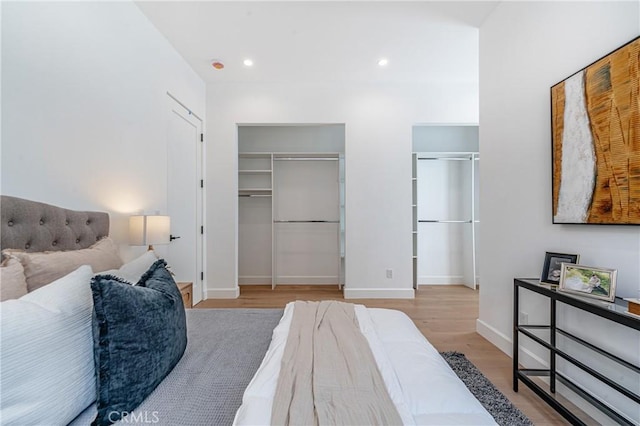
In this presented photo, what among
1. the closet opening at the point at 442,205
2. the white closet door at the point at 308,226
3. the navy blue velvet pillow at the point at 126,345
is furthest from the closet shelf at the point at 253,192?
the navy blue velvet pillow at the point at 126,345

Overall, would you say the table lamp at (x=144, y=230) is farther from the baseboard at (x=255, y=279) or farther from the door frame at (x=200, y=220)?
the baseboard at (x=255, y=279)

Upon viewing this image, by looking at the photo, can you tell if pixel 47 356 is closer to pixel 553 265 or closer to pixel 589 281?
pixel 589 281

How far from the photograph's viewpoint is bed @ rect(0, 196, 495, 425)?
28.9 inches

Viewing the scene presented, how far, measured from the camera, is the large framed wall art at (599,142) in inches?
52.1

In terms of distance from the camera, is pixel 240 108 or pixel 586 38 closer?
pixel 586 38

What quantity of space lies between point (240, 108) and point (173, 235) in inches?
75.0

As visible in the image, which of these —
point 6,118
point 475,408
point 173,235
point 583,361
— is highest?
point 6,118

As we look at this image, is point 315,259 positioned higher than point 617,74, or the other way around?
point 617,74

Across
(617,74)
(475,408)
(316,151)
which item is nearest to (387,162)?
(316,151)

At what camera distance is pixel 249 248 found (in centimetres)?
445

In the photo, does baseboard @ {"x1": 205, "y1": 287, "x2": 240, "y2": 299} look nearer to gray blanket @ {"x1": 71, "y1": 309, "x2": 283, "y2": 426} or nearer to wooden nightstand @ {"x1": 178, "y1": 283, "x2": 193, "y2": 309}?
wooden nightstand @ {"x1": 178, "y1": 283, "x2": 193, "y2": 309}

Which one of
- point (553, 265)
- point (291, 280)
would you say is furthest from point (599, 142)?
point (291, 280)

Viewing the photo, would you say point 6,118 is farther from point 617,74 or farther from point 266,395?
point 617,74

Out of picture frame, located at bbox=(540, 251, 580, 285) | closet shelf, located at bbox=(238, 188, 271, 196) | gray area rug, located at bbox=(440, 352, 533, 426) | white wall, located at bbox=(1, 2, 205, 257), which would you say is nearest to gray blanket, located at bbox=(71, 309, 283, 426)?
white wall, located at bbox=(1, 2, 205, 257)
